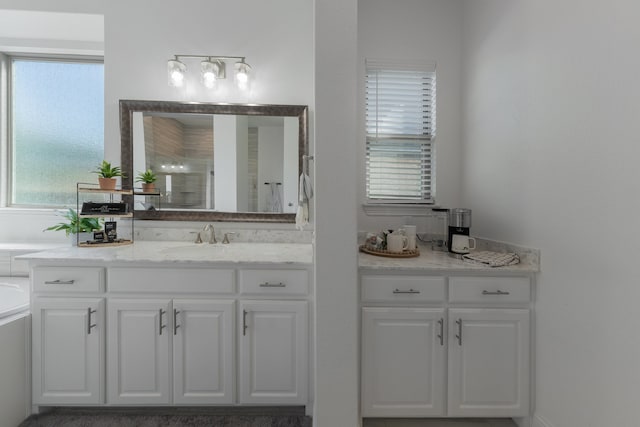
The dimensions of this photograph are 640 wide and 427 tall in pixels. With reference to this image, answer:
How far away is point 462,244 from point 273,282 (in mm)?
1230

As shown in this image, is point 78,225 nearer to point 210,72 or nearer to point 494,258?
point 210,72

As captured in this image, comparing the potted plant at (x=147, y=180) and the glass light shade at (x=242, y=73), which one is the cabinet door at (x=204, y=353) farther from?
the glass light shade at (x=242, y=73)

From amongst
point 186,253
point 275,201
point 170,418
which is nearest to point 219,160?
point 275,201

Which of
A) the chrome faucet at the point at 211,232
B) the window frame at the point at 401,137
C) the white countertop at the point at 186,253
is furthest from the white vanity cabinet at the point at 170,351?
the window frame at the point at 401,137

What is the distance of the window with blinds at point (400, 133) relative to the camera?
219 centimetres

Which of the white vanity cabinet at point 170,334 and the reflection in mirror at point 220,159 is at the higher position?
the reflection in mirror at point 220,159

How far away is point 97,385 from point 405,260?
1.94m

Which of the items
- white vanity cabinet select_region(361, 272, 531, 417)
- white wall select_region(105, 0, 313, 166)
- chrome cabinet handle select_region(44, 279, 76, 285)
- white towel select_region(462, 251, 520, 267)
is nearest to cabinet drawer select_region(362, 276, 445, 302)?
white vanity cabinet select_region(361, 272, 531, 417)

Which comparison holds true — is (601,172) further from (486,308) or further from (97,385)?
(97,385)

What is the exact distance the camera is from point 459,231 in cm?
179

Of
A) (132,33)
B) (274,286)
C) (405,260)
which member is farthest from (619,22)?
(132,33)

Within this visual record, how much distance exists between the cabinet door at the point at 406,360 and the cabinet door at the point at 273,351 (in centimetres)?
37

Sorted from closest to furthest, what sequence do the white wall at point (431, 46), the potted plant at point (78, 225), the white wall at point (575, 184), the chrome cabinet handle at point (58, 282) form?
the white wall at point (575, 184) < the chrome cabinet handle at point (58, 282) < the potted plant at point (78, 225) < the white wall at point (431, 46)

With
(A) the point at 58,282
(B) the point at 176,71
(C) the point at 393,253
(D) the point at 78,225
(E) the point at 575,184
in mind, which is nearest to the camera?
(E) the point at 575,184
